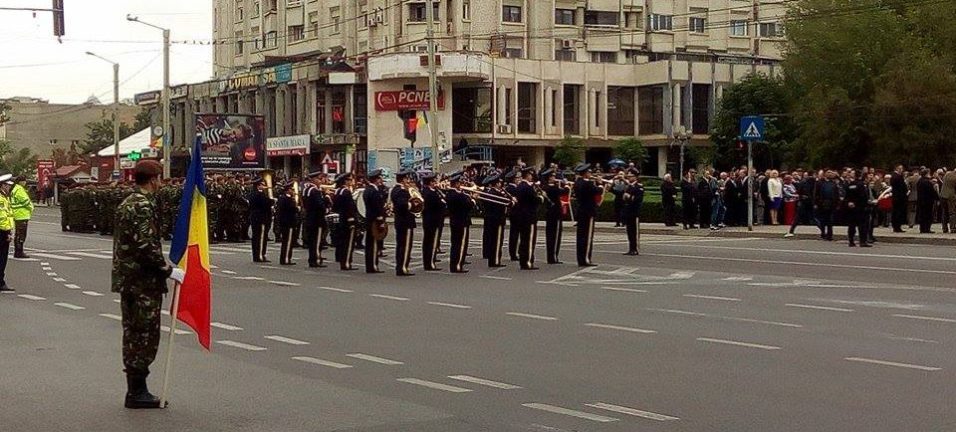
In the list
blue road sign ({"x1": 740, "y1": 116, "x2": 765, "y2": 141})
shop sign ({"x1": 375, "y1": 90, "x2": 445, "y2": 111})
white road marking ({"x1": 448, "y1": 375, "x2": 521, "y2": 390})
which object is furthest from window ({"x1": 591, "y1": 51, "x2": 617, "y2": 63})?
white road marking ({"x1": 448, "y1": 375, "x2": 521, "y2": 390})

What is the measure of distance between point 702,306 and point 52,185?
7581 cm

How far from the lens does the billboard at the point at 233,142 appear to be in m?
50.1

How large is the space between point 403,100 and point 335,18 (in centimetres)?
1504

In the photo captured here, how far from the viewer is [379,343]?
1357cm

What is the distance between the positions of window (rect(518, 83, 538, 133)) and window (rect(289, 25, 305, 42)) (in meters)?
19.3

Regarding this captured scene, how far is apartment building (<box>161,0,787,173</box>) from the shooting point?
227 ft

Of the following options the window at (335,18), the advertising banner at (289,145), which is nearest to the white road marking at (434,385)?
the advertising banner at (289,145)

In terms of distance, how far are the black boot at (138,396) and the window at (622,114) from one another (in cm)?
6570

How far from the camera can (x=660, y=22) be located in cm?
8006

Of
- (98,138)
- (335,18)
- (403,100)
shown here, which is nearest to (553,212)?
(403,100)

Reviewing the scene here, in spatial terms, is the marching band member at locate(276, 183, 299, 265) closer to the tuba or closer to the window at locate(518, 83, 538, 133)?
the tuba

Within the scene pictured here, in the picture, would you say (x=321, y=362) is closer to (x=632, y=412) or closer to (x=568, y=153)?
(x=632, y=412)

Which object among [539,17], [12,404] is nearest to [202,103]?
[539,17]

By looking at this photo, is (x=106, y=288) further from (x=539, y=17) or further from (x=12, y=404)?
(x=539, y=17)
